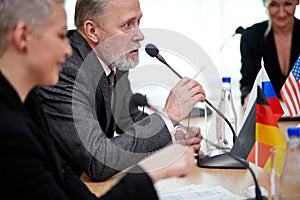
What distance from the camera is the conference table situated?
4.84 feet

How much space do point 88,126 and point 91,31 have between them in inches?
15.4

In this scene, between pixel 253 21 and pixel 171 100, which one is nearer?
pixel 171 100

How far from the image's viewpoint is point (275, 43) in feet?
9.51

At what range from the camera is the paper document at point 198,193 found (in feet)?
4.56

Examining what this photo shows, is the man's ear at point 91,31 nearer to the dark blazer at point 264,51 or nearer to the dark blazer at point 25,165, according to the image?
the dark blazer at point 25,165

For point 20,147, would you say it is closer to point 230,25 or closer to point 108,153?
point 108,153

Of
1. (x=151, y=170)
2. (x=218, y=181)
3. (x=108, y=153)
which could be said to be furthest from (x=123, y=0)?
(x=151, y=170)

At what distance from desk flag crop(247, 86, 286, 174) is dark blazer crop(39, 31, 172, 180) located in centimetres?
29

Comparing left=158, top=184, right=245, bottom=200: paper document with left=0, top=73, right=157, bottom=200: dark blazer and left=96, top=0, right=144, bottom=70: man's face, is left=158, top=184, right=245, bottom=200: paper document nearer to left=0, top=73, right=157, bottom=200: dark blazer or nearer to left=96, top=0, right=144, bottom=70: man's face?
left=0, top=73, right=157, bottom=200: dark blazer

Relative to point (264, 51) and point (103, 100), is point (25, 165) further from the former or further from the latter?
point (264, 51)

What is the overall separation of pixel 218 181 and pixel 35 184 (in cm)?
71

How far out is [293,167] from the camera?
1.27m

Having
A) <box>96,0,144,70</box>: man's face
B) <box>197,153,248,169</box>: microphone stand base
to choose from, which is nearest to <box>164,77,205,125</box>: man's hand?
<box>197,153,248,169</box>: microphone stand base

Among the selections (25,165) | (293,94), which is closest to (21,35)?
(25,165)
